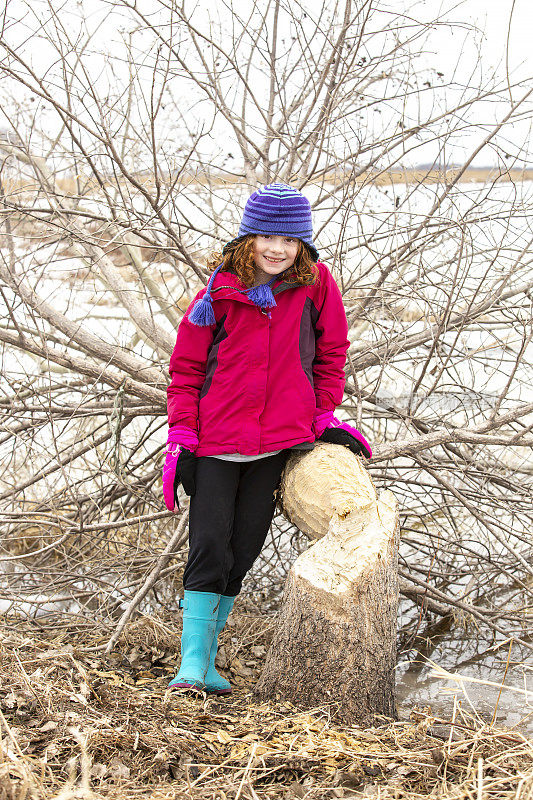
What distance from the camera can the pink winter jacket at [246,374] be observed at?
8.22 ft

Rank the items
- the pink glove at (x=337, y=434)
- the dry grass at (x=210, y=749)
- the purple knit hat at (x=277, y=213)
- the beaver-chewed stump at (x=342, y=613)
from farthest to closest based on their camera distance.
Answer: the pink glove at (x=337, y=434)
the purple knit hat at (x=277, y=213)
the beaver-chewed stump at (x=342, y=613)
the dry grass at (x=210, y=749)

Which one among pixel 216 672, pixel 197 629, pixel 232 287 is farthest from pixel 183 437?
pixel 216 672

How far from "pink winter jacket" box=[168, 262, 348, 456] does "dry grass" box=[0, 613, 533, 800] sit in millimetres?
822

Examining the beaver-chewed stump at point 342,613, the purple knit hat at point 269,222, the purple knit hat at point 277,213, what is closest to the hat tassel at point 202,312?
the purple knit hat at point 269,222

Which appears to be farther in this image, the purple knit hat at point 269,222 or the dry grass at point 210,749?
the purple knit hat at point 269,222

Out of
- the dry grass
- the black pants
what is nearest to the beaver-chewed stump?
the dry grass

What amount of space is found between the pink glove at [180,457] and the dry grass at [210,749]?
0.67 m

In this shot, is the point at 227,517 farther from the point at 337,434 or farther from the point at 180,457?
the point at 337,434

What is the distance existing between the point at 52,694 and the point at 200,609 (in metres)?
0.55

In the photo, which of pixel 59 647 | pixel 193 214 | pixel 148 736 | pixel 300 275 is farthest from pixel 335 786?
pixel 193 214

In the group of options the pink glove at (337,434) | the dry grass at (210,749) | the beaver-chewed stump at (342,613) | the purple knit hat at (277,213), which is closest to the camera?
the dry grass at (210,749)

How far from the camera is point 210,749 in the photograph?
2.00m

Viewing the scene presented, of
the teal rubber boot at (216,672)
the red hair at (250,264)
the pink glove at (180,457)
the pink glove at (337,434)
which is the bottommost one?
the teal rubber boot at (216,672)

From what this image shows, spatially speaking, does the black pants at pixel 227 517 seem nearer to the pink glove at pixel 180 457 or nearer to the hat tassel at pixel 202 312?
the pink glove at pixel 180 457
